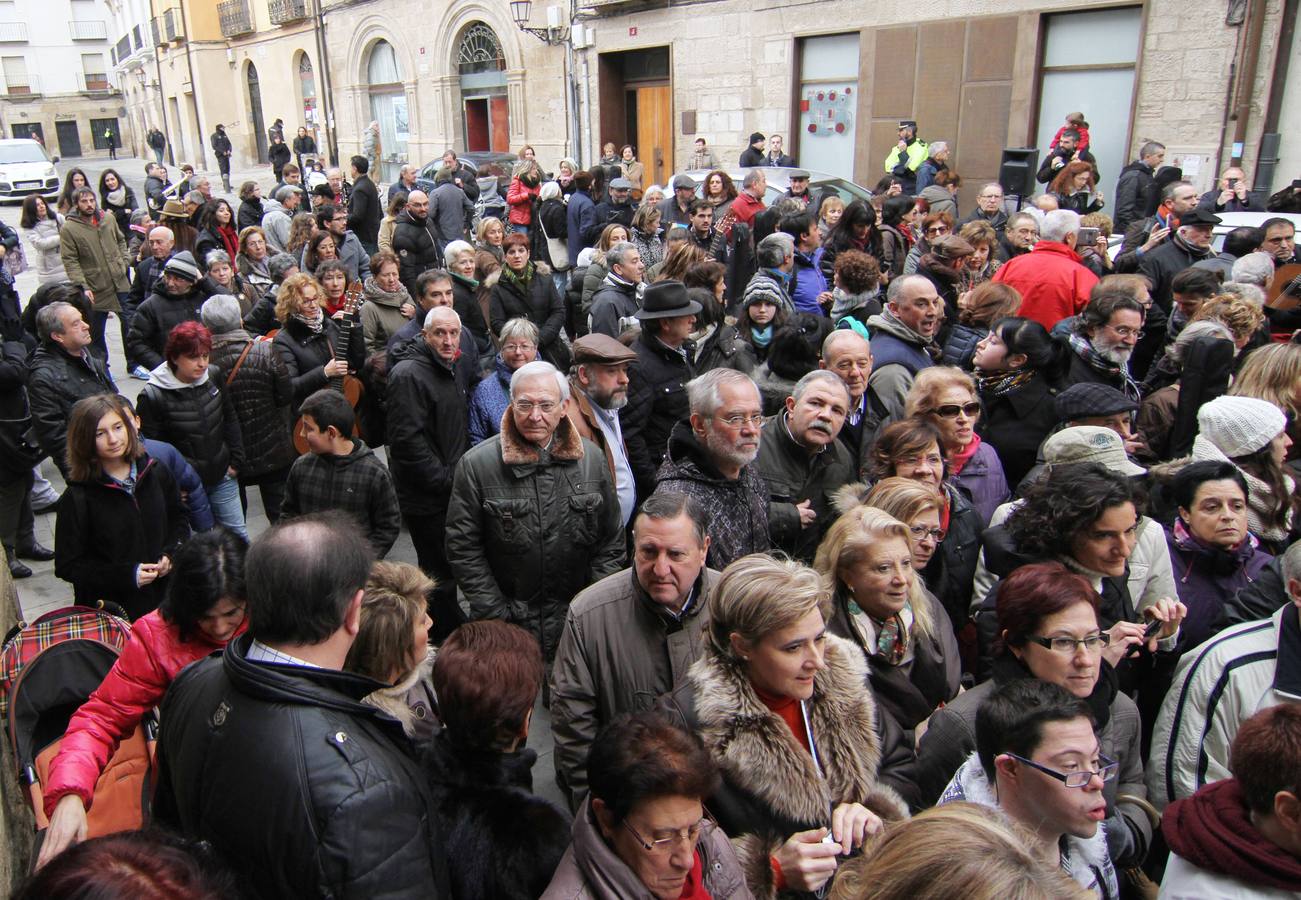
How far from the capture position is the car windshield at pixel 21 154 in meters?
25.2

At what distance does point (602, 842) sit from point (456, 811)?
37 centimetres

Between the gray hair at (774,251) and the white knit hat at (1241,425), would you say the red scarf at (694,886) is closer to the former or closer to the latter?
the white knit hat at (1241,425)

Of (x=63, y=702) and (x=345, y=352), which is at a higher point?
(x=345, y=352)

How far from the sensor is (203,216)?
29.1ft

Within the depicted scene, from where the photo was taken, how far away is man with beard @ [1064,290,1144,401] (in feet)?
14.7

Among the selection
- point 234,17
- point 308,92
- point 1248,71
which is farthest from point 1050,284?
point 234,17

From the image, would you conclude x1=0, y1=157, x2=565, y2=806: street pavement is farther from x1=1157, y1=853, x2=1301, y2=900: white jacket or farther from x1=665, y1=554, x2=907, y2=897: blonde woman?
x1=1157, y1=853, x2=1301, y2=900: white jacket

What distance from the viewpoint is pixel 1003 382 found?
178 inches

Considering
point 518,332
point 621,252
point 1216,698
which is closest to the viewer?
point 1216,698

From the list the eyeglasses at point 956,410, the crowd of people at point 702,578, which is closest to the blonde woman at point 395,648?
the crowd of people at point 702,578

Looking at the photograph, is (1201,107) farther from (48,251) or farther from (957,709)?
(48,251)

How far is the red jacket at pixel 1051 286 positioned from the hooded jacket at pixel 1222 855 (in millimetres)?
4314

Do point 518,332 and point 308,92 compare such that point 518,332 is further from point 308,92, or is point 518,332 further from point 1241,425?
point 308,92

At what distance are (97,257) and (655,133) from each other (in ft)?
42.2
